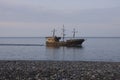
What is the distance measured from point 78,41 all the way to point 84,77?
332 ft

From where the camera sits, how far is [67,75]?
1756 cm

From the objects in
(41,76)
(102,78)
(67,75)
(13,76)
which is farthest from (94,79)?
(13,76)

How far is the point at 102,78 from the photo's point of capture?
55.1ft

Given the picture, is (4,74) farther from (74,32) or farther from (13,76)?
(74,32)

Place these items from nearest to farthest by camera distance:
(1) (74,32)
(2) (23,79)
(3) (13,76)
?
(2) (23,79) < (3) (13,76) < (1) (74,32)

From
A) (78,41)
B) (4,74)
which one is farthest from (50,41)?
(4,74)

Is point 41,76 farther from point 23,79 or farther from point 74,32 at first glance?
point 74,32

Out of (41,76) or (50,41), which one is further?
(50,41)

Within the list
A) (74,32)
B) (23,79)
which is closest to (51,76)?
(23,79)

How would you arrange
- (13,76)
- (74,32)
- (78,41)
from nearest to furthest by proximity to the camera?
(13,76) → (78,41) → (74,32)

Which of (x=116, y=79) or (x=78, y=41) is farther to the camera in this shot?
(x=78, y=41)

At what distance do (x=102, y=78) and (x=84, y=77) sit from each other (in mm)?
908

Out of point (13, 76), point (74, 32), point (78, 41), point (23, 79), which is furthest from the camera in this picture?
point (74, 32)

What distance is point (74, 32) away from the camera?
130875 millimetres
